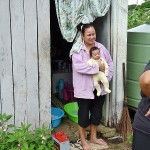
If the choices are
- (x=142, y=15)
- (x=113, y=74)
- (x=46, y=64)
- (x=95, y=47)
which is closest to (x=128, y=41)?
(x=113, y=74)

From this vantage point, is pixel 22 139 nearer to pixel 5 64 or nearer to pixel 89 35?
pixel 5 64

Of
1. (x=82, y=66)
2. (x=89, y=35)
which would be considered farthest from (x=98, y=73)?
(x=89, y=35)

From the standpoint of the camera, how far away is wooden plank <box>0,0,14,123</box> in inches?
138

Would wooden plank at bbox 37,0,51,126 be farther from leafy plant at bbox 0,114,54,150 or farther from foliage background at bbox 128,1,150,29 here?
foliage background at bbox 128,1,150,29

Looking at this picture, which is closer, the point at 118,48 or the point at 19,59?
the point at 19,59

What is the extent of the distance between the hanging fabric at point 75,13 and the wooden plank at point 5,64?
28.7 inches

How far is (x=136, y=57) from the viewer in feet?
15.0

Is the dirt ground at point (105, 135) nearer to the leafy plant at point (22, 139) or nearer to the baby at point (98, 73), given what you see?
the leafy plant at point (22, 139)

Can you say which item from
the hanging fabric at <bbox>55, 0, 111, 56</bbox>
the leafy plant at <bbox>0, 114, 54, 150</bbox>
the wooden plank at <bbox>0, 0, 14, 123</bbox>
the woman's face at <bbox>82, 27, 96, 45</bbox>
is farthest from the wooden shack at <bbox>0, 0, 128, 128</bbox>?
the woman's face at <bbox>82, 27, 96, 45</bbox>

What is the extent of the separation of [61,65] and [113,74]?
222 cm

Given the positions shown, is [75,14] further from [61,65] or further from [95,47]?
[61,65]

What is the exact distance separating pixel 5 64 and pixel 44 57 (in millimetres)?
547

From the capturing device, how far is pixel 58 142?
373cm

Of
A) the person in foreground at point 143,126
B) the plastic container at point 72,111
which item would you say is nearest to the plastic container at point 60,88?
the plastic container at point 72,111
